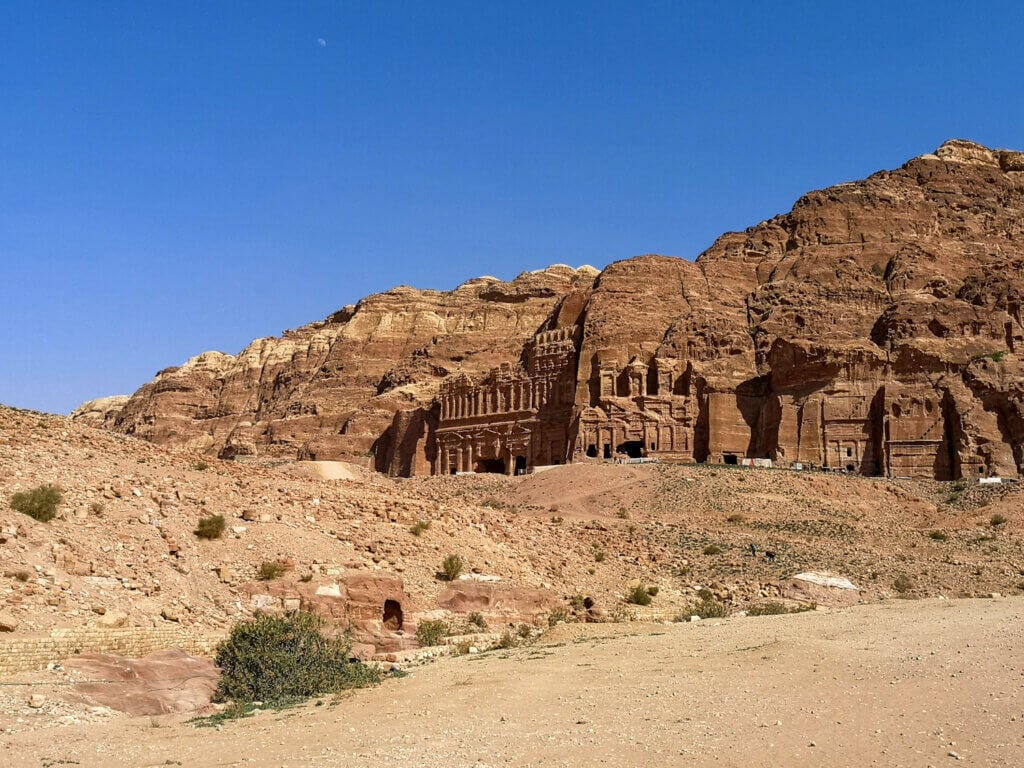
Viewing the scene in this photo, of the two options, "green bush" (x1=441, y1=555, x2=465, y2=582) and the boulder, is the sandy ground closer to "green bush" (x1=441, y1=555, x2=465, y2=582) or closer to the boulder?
the boulder

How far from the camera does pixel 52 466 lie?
80.0 ft

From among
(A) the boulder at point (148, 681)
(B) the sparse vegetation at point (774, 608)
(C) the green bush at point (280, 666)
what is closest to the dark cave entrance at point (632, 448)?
(B) the sparse vegetation at point (774, 608)

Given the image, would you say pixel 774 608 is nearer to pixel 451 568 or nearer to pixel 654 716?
pixel 451 568

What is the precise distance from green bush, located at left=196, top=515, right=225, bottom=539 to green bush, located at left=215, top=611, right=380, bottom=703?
15.3 ft

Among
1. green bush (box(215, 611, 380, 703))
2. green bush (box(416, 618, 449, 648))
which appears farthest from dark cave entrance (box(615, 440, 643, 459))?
green bush (box(215, 611, 380, 703))

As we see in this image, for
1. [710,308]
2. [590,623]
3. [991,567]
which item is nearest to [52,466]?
[590,623]

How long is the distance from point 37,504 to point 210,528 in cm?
356

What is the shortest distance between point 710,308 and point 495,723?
65922 millimetres

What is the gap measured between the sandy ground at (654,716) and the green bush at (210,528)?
6339 mm

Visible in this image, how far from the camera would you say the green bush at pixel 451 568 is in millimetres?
25562

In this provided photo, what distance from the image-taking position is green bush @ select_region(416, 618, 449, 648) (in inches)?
890

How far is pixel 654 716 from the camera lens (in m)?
14.6

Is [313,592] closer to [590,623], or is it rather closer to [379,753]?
[590,623]

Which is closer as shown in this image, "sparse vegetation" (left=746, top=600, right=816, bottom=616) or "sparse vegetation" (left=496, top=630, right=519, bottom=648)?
"sparse vegetation" (left=496, top=630, right=519, bottom=648)
